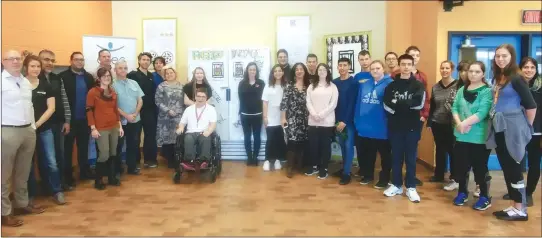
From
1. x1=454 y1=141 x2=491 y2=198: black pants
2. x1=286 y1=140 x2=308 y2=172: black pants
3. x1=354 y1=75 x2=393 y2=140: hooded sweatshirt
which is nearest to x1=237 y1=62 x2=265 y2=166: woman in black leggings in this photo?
x1=286 y1=140 x2=308 y2=172: black pants

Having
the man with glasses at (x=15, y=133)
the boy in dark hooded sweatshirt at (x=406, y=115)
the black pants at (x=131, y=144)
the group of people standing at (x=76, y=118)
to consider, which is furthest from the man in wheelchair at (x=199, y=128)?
the boy in dark hooded sweatshirt at (x=406, y=115)

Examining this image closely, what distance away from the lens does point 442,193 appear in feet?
13.6

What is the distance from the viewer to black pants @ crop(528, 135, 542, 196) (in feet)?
12.2

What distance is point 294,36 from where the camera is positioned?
249 inches

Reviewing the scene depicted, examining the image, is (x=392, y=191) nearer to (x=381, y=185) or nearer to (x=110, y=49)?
(x=381, y=185)

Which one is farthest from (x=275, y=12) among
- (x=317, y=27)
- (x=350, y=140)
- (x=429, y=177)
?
(x=429, y=177)

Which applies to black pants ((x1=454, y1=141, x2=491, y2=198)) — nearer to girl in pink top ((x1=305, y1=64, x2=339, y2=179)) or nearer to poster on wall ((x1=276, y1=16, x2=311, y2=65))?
girl in pink top ((x1=305, y1=64, x2=339, y2=179))

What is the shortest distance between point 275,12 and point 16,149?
166 inches

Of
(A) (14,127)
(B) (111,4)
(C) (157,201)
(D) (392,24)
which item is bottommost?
(C) (157,201)

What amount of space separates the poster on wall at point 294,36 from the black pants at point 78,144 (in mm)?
3096

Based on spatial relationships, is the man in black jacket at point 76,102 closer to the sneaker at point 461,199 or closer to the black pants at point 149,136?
the black pants at point 149,136

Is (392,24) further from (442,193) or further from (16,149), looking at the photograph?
(16,149)

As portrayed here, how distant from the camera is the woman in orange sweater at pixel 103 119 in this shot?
4176 mm

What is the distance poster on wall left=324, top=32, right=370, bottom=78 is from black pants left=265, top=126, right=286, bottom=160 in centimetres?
148
